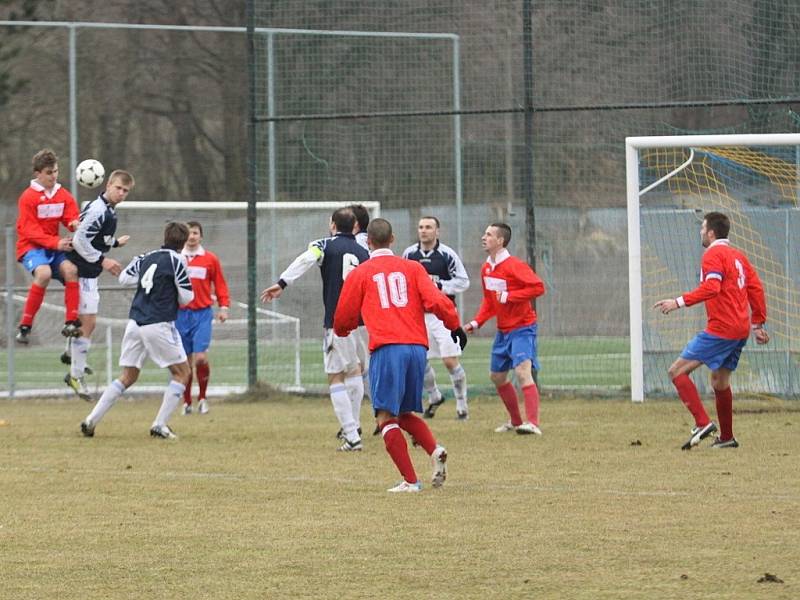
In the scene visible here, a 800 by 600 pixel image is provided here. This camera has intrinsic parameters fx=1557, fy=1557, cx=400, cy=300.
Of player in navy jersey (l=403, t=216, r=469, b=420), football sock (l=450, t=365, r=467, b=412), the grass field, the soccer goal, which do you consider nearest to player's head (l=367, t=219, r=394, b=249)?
the grass field

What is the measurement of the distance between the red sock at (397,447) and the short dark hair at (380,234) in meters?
1.15

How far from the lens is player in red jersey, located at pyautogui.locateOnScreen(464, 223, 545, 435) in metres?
13.7

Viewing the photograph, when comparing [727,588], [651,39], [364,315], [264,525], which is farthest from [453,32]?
[727,588]

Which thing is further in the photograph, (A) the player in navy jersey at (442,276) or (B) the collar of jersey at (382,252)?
(A) the player in navy jersey at (442,276)

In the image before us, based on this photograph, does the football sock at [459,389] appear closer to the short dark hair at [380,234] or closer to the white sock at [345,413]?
the white sock at [345,413]

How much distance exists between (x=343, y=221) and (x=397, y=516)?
4600 millimetres

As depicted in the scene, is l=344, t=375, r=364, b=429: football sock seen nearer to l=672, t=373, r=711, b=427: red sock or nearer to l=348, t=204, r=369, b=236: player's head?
l=348, t=204, r=369, b=236: player's head

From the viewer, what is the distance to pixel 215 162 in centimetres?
2814

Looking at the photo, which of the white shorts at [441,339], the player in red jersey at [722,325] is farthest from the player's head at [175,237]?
the player in red jersey at [722,325]

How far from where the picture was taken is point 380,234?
10086 millimetres

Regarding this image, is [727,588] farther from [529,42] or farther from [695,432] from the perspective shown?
[529,42]

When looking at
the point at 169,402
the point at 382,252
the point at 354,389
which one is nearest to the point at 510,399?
the point at 354,389

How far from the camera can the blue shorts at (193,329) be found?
17250 millimetres

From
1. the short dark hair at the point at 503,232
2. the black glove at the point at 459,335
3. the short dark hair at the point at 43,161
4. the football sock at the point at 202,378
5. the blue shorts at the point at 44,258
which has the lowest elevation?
the football sock at the point at 202,378
